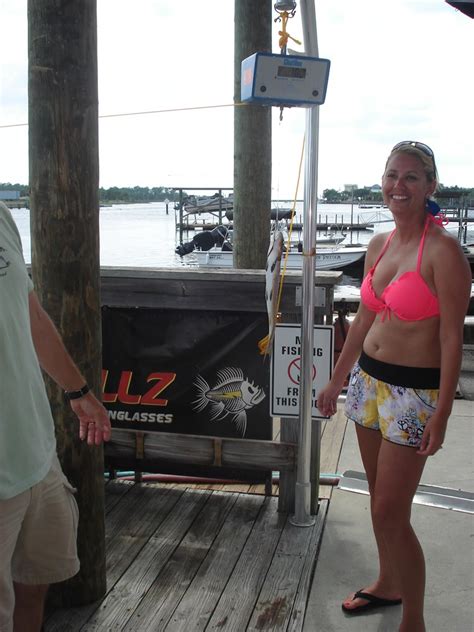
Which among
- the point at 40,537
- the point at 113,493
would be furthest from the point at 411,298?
the point at 113,493

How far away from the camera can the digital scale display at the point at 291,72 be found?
3.21 m

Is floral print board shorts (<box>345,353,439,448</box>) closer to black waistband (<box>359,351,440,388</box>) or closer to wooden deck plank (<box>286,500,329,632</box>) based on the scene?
black waistband (<box>359,351,440,388</box>)

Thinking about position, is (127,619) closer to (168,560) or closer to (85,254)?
(168,560)

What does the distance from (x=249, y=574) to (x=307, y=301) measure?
136 cm

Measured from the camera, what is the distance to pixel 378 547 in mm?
3062

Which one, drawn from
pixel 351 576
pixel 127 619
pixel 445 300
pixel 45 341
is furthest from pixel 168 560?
pixel 445 300

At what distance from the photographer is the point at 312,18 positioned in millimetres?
3389

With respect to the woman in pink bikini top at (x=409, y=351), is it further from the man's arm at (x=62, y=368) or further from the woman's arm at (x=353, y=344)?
the man's arm at (x=62, y=368)

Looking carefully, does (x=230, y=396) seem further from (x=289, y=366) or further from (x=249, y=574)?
(x=249, y=574)

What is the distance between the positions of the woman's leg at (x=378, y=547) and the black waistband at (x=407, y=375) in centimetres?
27

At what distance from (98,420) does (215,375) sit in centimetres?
162

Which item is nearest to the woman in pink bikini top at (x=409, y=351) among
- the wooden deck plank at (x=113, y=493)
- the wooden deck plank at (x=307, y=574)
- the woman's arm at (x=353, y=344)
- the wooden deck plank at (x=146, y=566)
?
the woman's arm at (x=353, y=344)

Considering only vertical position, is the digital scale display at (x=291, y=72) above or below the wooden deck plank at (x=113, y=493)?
above

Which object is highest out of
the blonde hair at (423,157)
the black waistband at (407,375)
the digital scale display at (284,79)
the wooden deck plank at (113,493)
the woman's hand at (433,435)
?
the digital scale display at (284,79)
